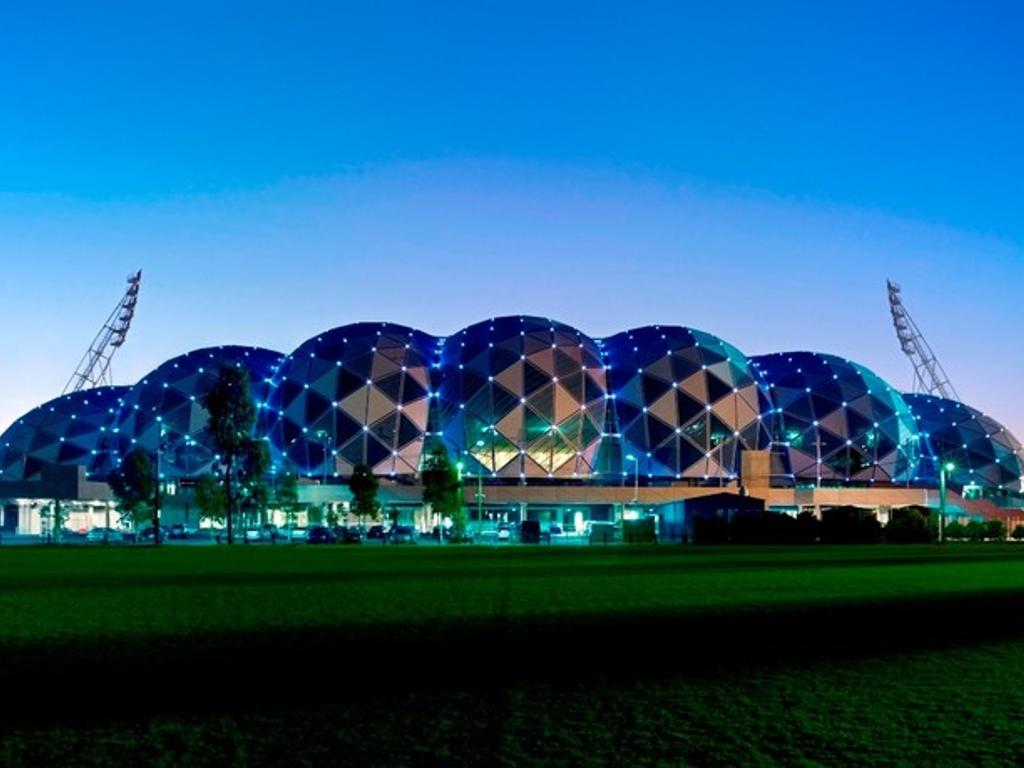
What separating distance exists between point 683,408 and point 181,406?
43.1 m

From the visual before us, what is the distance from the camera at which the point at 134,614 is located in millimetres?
16938

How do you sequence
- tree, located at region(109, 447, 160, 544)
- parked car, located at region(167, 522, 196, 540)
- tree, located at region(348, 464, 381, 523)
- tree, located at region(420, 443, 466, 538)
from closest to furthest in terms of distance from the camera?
tree, located at region(420, 443, 466, 538)
tree, located at region(109, 447, 160, 544)
tree, located at region(348, 464, 381, 523)
parked car, located at region(167, 522, 196, 540)

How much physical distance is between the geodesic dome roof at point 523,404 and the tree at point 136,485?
25.1 metres

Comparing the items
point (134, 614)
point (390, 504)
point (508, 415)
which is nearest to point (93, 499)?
point (390, 504)

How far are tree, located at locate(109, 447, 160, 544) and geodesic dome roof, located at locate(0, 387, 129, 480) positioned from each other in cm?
3258

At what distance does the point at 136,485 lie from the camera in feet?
254

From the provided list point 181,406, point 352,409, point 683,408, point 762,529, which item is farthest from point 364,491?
point 181,406

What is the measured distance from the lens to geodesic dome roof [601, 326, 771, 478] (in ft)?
319

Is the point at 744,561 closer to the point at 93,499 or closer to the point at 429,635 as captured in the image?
the point at 429,635

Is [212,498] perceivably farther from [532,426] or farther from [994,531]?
[994,531]

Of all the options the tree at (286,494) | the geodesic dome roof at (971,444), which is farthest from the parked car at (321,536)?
the geodesic dome roof at (971,444)

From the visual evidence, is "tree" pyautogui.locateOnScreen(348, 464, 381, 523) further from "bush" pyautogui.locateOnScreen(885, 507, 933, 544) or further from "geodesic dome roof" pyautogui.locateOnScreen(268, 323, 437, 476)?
"bush" pyautogui.locateOnScreen(885, 507, 933, 544)

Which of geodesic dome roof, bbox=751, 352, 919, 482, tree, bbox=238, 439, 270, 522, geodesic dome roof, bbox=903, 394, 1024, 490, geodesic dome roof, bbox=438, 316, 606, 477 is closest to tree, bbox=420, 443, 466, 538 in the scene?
tree, bbox=238, 439, 270, 522

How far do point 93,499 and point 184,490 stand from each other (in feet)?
26.4
